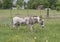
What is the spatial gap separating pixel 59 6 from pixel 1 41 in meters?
9.22

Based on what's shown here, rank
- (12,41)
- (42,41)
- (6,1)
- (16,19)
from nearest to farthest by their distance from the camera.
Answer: (12,41) → (42,41) → (16,19) → (6,1)

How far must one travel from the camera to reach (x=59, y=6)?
17.7 meters

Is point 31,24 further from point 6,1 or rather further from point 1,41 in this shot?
point 6,1

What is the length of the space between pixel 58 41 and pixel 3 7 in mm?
60369

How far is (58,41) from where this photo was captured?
9750 mm

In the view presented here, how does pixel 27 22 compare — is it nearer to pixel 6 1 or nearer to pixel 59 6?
pixel 59 6

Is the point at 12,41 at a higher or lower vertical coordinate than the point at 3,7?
higher

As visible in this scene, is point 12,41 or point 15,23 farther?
point 15,23

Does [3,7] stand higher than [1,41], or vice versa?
[1,41]

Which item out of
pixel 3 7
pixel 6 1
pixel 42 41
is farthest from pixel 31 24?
pixel 3 7

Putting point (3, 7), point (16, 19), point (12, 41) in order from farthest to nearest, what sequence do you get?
point (3, 7), point (16, 19), point (12, 41)

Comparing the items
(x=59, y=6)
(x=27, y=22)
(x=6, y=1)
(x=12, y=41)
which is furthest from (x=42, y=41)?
(x=6, y=1)

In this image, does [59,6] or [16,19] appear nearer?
[16,19]

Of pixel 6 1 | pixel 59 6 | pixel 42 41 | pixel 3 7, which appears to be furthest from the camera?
pixel 3 7
